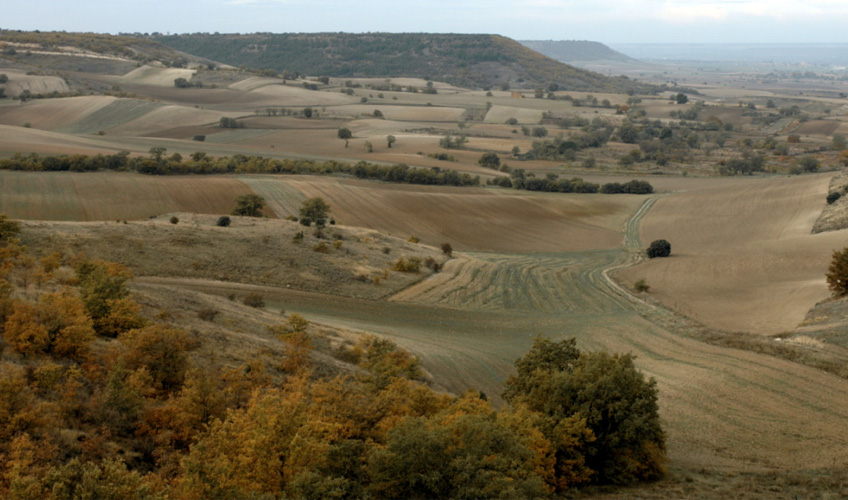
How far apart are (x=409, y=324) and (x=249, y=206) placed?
84.9 feet

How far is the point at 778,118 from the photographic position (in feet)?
537

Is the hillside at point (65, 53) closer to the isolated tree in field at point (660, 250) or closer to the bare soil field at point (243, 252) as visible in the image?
the bare soil field at point (243, 252)

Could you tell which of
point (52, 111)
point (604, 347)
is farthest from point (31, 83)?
point (604, 347)

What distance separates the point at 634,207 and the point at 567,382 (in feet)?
200

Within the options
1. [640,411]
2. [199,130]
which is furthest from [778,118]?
[640,411]

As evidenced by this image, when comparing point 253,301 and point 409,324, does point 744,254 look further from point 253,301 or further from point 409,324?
point 253,301

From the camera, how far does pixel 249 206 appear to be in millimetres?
60375

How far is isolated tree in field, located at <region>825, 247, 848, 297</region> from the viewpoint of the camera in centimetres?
3990

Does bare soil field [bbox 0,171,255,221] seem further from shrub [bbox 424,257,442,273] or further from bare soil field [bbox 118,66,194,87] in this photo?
bare soil field [bbox 118,66,194,87]

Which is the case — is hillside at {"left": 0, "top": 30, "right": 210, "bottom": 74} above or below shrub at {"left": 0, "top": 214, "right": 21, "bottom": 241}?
above

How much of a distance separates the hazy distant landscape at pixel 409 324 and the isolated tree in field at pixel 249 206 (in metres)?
0.27

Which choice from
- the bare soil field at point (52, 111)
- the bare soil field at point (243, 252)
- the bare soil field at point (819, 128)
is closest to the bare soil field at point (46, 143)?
the bare soil field at point (52, 111)

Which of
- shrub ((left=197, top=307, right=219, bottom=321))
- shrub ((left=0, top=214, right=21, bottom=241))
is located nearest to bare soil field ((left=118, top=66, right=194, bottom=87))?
shrub ((left=0, top=214, right=21, bottom=241))

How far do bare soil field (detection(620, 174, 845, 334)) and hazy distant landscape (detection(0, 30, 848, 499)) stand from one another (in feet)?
1.23
